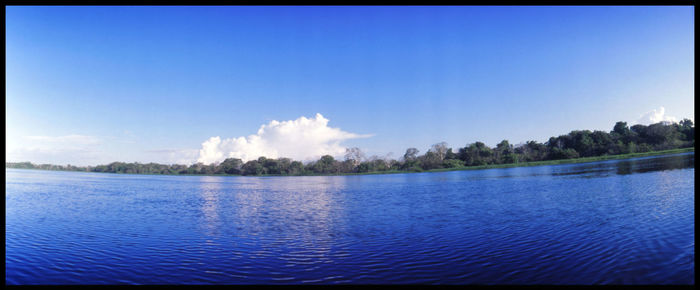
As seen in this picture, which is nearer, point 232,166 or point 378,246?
point 378,246

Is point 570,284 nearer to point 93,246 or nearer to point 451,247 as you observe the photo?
point 451,247

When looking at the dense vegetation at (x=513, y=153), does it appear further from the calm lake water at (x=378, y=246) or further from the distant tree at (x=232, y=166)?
the calm lake water at (x=378, y=246)

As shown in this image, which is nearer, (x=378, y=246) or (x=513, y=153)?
(x=378, y=246)

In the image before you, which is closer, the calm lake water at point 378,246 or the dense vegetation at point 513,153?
the calm lake water at point 378,246

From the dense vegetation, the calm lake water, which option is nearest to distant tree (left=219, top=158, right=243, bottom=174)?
the dense vegetation

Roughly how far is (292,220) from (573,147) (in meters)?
113

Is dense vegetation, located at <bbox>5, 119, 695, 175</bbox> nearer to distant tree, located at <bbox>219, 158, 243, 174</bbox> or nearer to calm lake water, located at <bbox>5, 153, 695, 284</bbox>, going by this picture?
distant tree, located at <bbox>219, 158, 243, 174</bbox>

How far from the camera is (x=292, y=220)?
15242mm

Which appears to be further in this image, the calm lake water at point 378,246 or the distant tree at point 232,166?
the distant tree at point 232,166

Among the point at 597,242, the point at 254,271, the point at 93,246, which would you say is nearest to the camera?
the point at 254,271

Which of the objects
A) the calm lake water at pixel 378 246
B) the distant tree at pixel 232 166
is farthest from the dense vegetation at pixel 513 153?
the calm lake water at pixel 378 246
